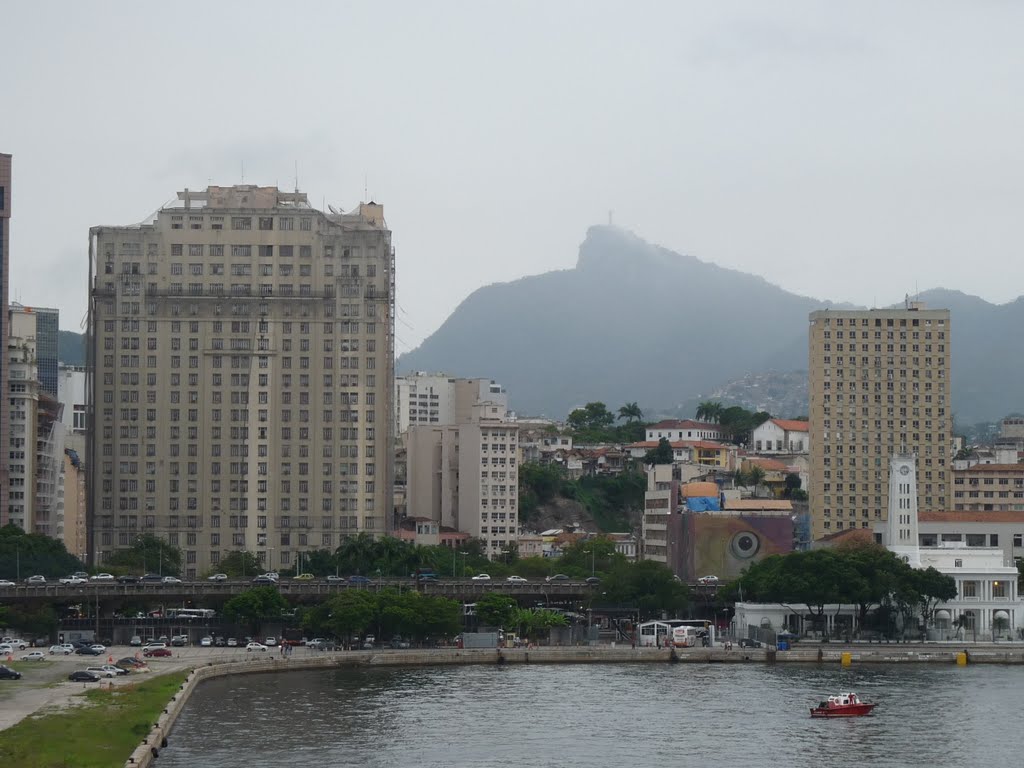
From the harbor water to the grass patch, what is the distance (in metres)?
2.45

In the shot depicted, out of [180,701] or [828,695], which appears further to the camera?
[828,695]

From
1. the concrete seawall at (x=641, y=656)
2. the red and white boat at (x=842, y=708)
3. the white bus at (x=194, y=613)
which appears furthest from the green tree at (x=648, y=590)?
the red and white boat at (x=842, y=708)

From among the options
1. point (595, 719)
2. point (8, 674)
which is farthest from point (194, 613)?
point (595, 719)

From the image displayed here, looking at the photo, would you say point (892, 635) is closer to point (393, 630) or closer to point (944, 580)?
point (944, 580)

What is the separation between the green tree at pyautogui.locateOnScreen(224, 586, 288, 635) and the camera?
172500mm

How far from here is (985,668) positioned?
15888 centimetres

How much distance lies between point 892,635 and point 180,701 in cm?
8276

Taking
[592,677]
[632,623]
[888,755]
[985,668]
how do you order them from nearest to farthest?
[888,755] → [592,677] → [985,668] → [632,623]

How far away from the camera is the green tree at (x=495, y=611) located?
17825cm

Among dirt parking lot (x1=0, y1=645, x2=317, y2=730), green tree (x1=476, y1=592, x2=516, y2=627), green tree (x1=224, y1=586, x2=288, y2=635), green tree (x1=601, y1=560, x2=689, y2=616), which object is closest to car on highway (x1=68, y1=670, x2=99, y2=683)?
dirt parking lot (x1=0, y1=645, x2=317, y2=730)

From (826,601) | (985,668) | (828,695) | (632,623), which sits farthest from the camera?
(632,623)

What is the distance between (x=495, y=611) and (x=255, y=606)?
22.9 metres

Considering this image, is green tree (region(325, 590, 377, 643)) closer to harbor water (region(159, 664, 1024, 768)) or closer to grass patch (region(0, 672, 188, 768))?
harbor water (region(159, 664, 1024, 768))

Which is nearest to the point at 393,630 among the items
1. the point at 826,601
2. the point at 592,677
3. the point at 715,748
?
the point at 592,677
